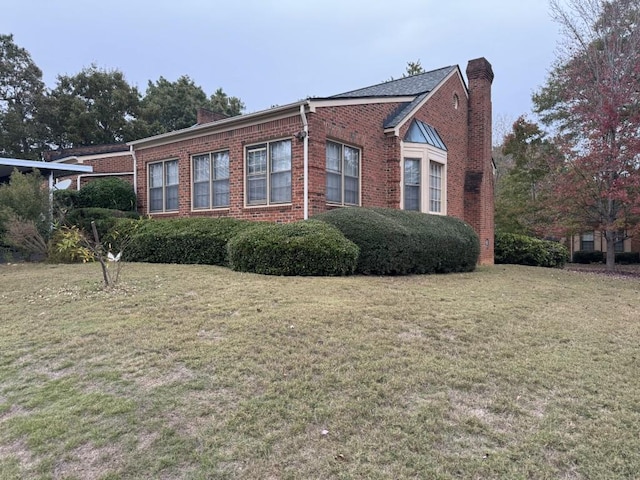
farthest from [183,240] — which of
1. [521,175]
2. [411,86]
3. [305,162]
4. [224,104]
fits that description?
[224,104]

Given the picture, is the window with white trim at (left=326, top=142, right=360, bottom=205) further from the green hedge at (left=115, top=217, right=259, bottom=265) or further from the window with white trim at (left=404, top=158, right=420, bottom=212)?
the green hedge at (left=115, top=217, right=259, bottom=265)

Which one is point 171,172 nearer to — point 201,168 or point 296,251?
point 201,168

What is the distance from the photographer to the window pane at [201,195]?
12812 mm

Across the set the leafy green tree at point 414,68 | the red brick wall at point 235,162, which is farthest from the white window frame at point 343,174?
the leafy green tree at point 414,68

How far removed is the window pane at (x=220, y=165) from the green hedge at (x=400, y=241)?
13.7 ft

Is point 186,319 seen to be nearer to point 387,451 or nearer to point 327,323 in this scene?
point 327,323

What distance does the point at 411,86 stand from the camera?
1435 centimetres

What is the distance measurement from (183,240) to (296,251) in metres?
3.57

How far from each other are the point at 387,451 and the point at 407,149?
34.9ft

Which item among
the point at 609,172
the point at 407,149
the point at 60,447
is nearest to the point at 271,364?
the point at 60,447

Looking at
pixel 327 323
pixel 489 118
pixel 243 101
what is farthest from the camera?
pixel 243 101

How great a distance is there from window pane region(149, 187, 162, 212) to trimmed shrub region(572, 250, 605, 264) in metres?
24.8

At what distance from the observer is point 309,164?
33.3 feet

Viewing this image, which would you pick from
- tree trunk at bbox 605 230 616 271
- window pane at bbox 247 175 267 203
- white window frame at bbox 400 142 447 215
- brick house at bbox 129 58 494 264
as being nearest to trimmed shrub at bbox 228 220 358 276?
brick house at bbox 129 58 494 264
